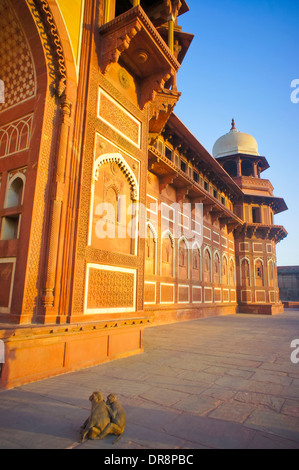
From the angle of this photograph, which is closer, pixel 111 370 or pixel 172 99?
pixel 111 370

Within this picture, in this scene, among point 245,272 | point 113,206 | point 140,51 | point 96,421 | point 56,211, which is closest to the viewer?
point 96,421

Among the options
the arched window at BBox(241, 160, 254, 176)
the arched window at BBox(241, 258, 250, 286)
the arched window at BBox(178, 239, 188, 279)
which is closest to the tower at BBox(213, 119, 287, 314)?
the arched window at BBox(241, 258, 250, 286)

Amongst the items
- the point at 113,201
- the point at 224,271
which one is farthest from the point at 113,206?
the point at 224,271

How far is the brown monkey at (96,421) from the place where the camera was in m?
2.12

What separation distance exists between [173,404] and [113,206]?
3.59 metres

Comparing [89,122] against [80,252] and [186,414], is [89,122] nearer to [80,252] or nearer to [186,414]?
[80,252]

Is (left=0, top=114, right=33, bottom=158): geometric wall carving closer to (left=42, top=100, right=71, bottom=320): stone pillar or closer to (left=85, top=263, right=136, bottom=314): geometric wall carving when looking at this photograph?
(left=42, top=100, right=71, bottom=320): stone pillar

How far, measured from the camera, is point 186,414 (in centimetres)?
266

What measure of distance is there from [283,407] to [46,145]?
439cm

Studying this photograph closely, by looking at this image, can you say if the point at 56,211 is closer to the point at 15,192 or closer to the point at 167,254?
the point at 15,192

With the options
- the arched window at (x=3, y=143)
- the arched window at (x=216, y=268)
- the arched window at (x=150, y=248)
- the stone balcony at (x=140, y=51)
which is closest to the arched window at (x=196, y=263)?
the arched window at (x=216, y=268)

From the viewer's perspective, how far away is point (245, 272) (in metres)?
20.1

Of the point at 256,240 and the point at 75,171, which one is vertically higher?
the point at 256,240
